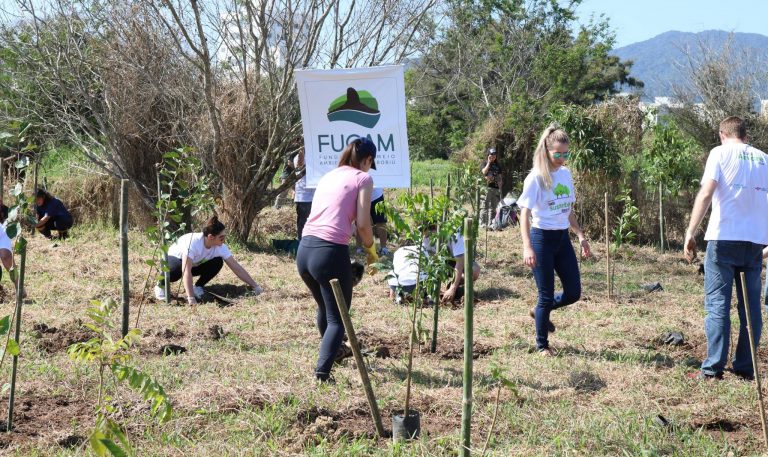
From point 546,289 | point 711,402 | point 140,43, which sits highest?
point 140,43

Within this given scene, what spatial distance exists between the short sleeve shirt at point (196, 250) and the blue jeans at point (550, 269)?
354 centimetres

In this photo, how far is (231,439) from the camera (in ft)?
12.9

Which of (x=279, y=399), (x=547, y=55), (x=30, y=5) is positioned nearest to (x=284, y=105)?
(x=30, y=5)

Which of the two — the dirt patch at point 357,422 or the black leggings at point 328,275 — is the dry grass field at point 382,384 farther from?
the black leggings at point 328,275

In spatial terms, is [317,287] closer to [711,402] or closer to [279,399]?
[279,399]

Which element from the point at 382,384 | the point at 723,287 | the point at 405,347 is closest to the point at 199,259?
the point at 405,347

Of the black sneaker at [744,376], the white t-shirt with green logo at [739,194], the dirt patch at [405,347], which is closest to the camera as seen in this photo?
the white t-shirt with green logo at [739,194]

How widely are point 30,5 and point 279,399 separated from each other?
318 inches

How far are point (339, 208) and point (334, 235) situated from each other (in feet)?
0.52

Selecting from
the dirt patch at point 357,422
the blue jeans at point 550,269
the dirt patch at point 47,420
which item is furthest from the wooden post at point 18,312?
the blue jeans at point 550,269

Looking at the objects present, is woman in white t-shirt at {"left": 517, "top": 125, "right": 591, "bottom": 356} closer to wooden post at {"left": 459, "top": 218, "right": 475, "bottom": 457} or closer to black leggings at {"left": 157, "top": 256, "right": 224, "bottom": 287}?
wooden post at {"left": 459, "top": 218, "right": 475, "bottom": 457}

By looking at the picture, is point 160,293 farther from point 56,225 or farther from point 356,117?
point 56,225

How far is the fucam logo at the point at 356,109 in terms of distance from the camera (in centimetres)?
821

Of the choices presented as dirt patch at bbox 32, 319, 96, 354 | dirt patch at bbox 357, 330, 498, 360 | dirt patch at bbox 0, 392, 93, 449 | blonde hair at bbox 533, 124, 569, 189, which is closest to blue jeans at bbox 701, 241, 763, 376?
blonde hair at bbox 533, 124, 569, 189
